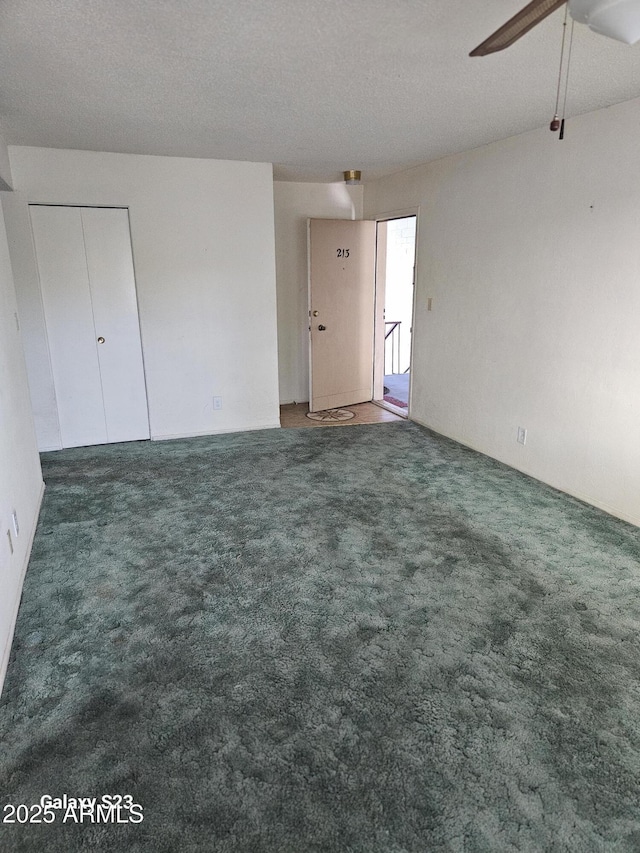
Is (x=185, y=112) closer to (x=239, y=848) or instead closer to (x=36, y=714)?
(x=36, y=714)

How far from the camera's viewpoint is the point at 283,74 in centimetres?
256

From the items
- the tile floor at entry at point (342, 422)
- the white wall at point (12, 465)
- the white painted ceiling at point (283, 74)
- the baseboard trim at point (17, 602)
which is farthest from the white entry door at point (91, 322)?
the tile floor at entry at point (342, 422)

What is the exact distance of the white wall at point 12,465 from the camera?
7.57ft

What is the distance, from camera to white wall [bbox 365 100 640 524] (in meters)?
3.17

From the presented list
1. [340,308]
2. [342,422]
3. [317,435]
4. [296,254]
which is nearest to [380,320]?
[340,308]

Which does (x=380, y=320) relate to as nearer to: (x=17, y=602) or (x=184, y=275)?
(x=184, y=275)

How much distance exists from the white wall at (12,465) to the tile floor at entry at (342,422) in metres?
2.53

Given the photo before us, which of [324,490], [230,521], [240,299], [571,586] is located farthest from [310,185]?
[571,586]

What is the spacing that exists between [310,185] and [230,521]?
13.7 ft

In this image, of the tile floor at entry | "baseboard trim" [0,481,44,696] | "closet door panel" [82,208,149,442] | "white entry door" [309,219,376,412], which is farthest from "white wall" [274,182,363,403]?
"baseboard trim" [0,481,44,696]

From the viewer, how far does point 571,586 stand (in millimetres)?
2592

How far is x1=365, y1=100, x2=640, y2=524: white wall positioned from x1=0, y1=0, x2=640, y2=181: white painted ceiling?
320 mm

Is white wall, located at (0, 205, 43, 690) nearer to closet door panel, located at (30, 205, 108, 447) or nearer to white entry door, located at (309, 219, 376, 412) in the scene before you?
closet door panel, located at (30, 205, 108, 447)

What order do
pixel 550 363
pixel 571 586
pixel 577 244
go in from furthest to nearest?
pixel 550 363
pixel 577 244
pixel 571 586
